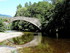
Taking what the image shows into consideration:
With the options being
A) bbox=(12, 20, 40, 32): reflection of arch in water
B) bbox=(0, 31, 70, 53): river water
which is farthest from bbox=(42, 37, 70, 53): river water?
bbox=(12, 20, 40, 32): reflection of arch in water

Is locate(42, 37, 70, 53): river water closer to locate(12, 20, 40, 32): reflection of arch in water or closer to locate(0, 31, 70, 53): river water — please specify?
locate(0, 31, 70, 53): river water

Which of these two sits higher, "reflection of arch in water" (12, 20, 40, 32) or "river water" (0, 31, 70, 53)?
"reflection of arch in water" (12, 20, 40, 32)

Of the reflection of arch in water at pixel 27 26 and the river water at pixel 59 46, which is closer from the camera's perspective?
the river water at pixel 59 46

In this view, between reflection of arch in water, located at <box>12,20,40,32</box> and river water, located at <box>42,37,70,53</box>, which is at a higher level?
reflection of arch in water, located at <box>12,20,40,32</box>

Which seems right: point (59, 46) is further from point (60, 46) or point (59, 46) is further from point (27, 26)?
point (27, 26)

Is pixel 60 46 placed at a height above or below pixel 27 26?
below

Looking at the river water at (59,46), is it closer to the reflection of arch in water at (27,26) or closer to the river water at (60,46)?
the river water at (60,46)

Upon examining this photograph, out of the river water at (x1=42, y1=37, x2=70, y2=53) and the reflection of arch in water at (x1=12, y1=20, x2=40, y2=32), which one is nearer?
the river water at (x1=42, y1=37, x2=70, y2=53)

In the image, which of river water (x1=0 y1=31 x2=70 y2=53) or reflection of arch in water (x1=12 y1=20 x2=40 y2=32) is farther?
reflection of arch in water (x1=12 y1=20 x2=40 y2=32)

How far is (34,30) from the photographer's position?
66.6 m

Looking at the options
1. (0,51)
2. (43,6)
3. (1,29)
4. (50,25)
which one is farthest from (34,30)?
(0,51)

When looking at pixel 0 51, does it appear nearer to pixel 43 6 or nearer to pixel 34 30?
pixel 34 30

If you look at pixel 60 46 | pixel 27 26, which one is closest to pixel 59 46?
pixel 60 46

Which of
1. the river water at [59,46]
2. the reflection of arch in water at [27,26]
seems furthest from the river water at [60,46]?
the reflection of arch in water at [27,26]
